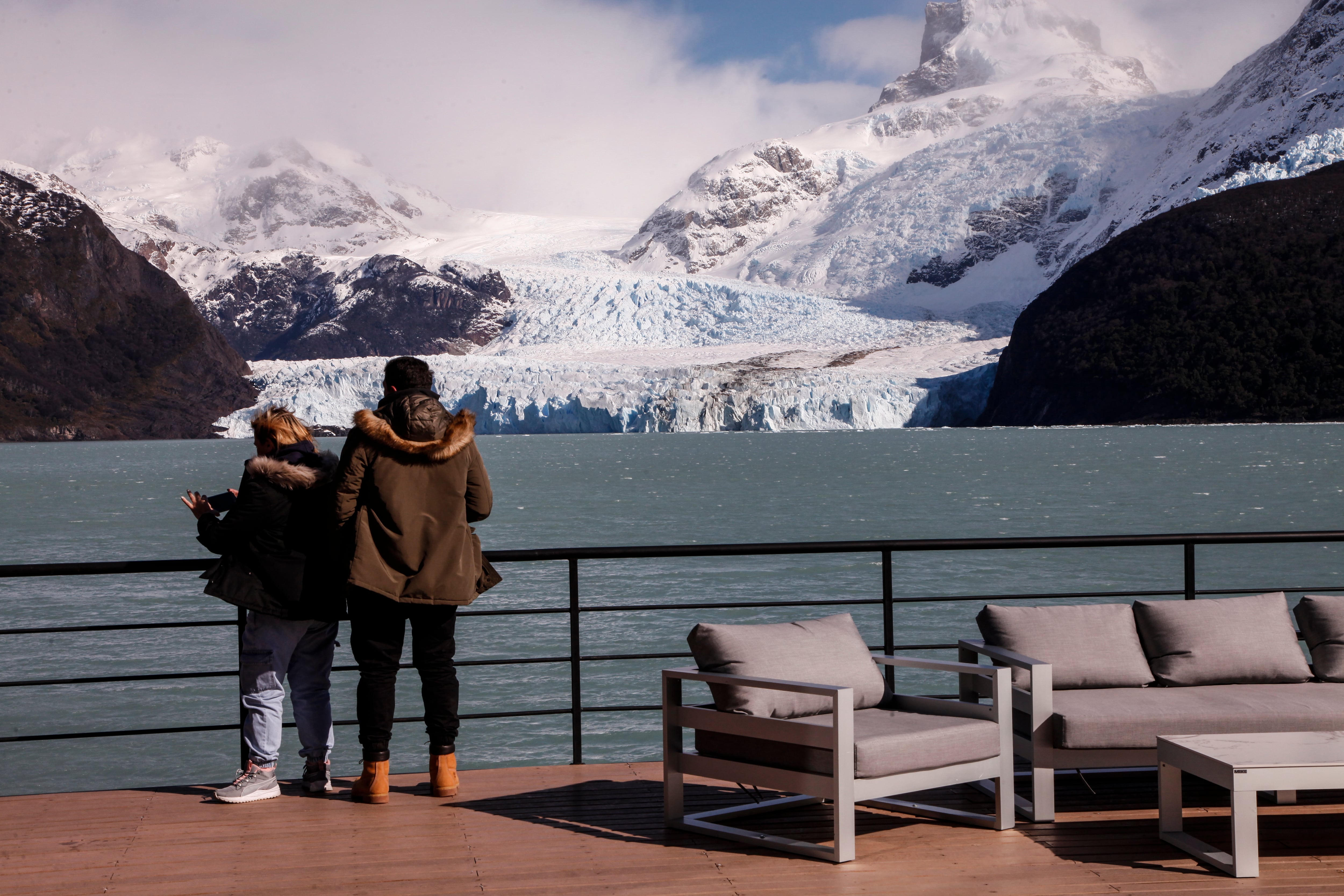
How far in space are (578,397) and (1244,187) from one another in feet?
152

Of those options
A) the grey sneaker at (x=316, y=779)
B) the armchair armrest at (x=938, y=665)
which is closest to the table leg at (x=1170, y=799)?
the armchair armrest at (x=938, y=665)

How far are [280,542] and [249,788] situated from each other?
2.31 feet

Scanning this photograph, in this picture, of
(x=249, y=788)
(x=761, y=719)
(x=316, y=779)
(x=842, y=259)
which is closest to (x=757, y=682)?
(x=761, y=719)

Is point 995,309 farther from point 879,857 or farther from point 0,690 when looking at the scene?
point 879,857

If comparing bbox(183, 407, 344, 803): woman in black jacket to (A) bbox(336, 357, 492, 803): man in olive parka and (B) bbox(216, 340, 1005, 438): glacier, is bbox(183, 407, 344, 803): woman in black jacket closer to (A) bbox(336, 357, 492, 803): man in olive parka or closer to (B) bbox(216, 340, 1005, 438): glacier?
(A) bbox(336, 357, 492, 803): man in olive parka

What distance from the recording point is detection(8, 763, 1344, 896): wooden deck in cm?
277

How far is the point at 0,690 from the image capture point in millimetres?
12469

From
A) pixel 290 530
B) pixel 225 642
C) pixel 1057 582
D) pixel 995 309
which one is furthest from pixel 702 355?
pixel 290 530

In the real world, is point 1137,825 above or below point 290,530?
below

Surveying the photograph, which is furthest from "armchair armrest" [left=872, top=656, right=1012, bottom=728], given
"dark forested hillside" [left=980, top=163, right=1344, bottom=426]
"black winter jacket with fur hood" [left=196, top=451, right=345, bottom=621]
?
"dark forested hillside" [left=980, top=163, right=1344, bottom=426]

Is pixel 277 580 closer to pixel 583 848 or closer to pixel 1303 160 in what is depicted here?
pixel 583 848

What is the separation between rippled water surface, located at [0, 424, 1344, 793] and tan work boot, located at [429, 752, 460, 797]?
3.09m

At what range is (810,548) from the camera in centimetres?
400

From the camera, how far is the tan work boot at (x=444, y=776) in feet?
11.5
